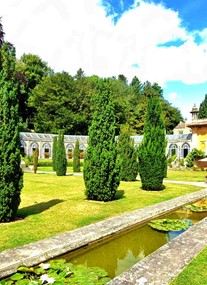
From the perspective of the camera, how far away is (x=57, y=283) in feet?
12.9

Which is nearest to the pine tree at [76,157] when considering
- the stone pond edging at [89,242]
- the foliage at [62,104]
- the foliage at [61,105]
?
the foliage at [62,104]

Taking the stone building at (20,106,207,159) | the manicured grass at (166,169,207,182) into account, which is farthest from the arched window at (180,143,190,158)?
the manicured grass at (166,169,207,182)

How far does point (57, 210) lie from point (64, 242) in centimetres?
343

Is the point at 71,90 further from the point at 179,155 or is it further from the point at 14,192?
the point at 14,192

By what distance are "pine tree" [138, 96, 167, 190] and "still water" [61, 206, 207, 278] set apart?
6.25m

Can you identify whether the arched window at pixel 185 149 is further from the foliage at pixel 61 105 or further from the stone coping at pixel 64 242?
the stone coping at pixel 64 242

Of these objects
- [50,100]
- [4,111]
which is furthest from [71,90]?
[4,111]

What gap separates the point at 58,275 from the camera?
4.32 m

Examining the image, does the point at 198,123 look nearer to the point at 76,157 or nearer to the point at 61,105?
the point at 76,157

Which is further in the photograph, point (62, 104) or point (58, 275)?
point (62, 104)

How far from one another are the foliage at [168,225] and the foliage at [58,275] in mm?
3110

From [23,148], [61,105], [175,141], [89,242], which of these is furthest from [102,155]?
[61,105]

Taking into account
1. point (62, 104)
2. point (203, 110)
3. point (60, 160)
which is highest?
point (203, 110)

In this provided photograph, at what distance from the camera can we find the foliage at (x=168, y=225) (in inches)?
292
